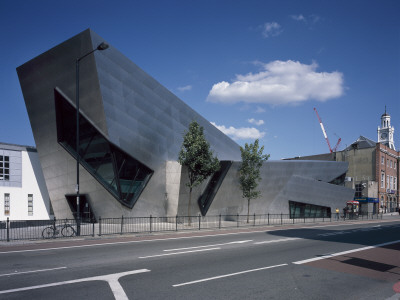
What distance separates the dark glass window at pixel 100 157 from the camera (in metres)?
28.9

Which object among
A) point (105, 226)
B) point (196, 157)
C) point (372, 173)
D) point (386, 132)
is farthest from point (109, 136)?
point (386, 132)

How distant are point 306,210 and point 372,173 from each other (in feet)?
116

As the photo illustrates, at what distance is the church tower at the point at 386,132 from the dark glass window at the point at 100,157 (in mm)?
188039

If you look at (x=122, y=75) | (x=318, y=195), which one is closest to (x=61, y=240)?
(x=122, y=75)

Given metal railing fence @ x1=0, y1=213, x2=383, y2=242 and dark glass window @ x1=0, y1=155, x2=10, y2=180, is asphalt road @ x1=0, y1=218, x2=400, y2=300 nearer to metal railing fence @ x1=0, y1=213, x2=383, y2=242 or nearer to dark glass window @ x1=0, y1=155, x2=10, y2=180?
metal railing fence @ x1=0, y1=213, x2=383, y2=242

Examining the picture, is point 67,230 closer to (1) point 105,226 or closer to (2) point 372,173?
(1) point 105,226

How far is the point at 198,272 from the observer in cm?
1034

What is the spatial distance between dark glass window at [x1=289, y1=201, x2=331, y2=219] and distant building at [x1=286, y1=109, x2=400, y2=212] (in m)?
21.1

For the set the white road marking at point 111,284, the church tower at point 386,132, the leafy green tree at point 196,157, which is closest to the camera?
the white road marking at point 111,284

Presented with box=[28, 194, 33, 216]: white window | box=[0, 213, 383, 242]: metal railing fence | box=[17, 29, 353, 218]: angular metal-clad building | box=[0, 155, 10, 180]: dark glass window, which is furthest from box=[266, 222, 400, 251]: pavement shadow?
box=[0, 155, 10, 180]: dark glass window

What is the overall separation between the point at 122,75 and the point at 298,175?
26393mm

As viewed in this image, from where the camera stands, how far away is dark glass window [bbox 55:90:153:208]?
2891cm

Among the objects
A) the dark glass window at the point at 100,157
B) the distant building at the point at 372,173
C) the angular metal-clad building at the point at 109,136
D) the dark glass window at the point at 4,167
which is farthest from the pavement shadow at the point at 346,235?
the distant building at the point at 372,173

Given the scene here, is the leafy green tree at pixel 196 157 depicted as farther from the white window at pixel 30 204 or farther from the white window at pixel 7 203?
the white window at pixel 7 203
